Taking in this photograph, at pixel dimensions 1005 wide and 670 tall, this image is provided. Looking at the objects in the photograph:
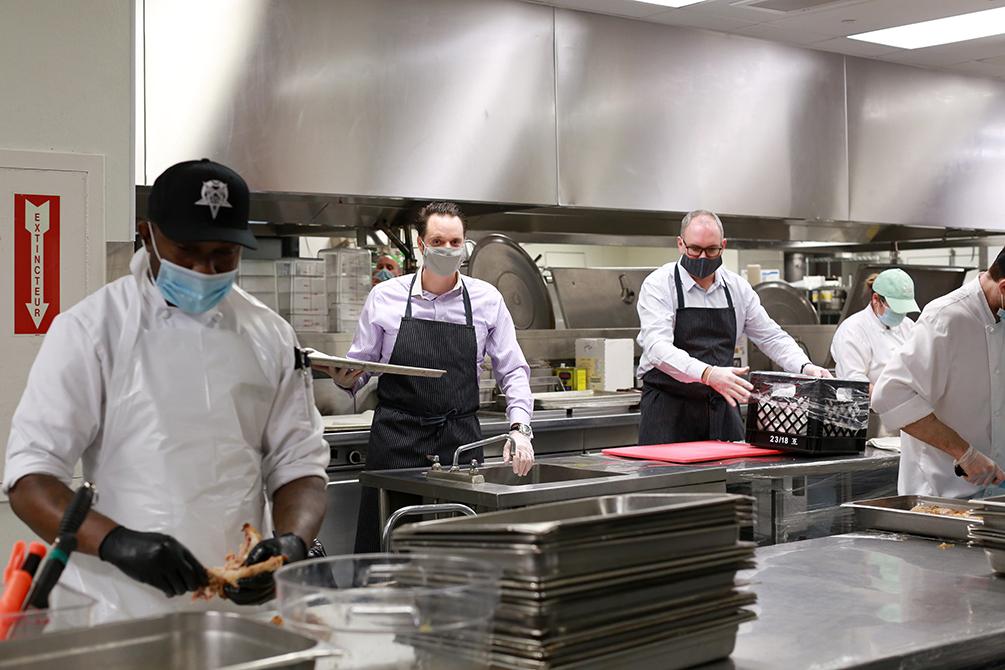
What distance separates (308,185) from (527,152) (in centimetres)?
111

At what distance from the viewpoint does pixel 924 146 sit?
21.7 feet

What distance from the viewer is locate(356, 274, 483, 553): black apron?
385 cm

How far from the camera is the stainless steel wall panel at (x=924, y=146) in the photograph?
6328 millimetres

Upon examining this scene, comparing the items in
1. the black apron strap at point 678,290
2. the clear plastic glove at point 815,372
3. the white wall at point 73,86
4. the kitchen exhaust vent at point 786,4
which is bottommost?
the clear plastic glove at point 815,372

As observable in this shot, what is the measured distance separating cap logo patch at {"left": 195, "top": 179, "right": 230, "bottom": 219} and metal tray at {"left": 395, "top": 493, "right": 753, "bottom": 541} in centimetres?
71

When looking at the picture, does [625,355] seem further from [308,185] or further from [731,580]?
[731,580]

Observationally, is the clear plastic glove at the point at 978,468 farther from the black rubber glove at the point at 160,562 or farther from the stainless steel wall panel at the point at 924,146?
the stainless steel wall panel at the point at 924,146

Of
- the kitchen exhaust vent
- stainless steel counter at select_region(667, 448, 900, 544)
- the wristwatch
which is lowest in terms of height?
stainless steel counter at select_region(667, 448, 900, 544)

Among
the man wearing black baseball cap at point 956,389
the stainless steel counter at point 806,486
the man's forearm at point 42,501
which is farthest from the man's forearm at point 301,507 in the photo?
the stainless steel counter at point 806,486

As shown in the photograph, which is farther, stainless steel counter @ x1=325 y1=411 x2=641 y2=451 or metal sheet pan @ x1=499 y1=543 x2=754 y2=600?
stainless steel counter @ x1=325 y1=411 x2=641 y2=451

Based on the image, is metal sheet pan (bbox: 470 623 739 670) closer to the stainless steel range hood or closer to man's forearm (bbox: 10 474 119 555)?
man's forearm (bbox: 10 474 119 555)

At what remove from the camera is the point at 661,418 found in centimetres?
462

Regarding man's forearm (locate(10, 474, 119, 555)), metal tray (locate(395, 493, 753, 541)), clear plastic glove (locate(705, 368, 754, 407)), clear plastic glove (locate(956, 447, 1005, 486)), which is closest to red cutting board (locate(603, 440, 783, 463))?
clear plastic glove (locate(705, 368, 754, 407))

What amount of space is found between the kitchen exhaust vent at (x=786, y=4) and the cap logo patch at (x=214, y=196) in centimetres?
378
